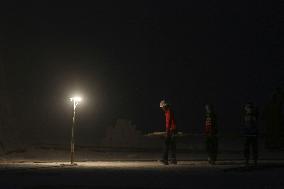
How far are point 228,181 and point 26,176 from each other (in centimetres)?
407

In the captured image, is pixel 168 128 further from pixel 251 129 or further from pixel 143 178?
pixel 143 178

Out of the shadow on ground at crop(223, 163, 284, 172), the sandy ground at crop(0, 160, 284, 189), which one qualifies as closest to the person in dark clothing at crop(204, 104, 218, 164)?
the shadow on ground at crop(223, 163, 284, 172)

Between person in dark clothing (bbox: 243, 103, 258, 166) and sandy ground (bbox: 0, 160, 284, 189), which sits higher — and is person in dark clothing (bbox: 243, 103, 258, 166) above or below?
above

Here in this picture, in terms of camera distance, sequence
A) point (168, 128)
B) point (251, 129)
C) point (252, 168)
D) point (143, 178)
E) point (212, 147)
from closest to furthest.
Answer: point (143, 178) → point (252, 168) → point (251, 129) → point (212, 147) → point (168, 128)

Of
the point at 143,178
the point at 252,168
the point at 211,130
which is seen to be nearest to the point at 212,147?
the point at 211,130

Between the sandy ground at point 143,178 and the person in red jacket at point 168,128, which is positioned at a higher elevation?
the person in red jacket at point 168,128

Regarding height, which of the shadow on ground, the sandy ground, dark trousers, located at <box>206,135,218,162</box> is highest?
→ dark trousers, located at <box>206,135,218,162</box>

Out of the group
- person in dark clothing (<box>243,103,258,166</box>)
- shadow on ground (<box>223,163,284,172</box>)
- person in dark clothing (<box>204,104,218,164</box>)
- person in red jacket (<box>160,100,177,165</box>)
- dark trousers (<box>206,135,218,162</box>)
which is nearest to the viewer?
shadow on ground (<box>223,163,284,172</box>)

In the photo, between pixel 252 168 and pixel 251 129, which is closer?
pixel 252 168

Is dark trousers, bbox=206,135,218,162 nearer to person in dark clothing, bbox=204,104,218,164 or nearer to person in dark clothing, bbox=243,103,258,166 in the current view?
person in dark clothing, bbox=204,104,218,164

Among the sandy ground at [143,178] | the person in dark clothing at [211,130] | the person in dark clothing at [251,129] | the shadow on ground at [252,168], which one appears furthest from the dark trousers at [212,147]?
the sandy ground at [143,178]

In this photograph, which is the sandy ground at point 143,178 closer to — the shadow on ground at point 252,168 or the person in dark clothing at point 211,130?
the shadow on ground at point 252,168

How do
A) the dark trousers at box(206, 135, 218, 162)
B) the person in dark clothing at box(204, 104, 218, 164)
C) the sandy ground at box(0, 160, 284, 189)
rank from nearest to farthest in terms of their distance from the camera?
the sandy ground at box(0, 160, 284, 189)
the dark trousers at box(206, 135, 218, 162)
the person in dark clothing at box(204, 104, 218, 164)

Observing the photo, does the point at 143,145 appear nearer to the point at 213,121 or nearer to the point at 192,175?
the point at 213,121
